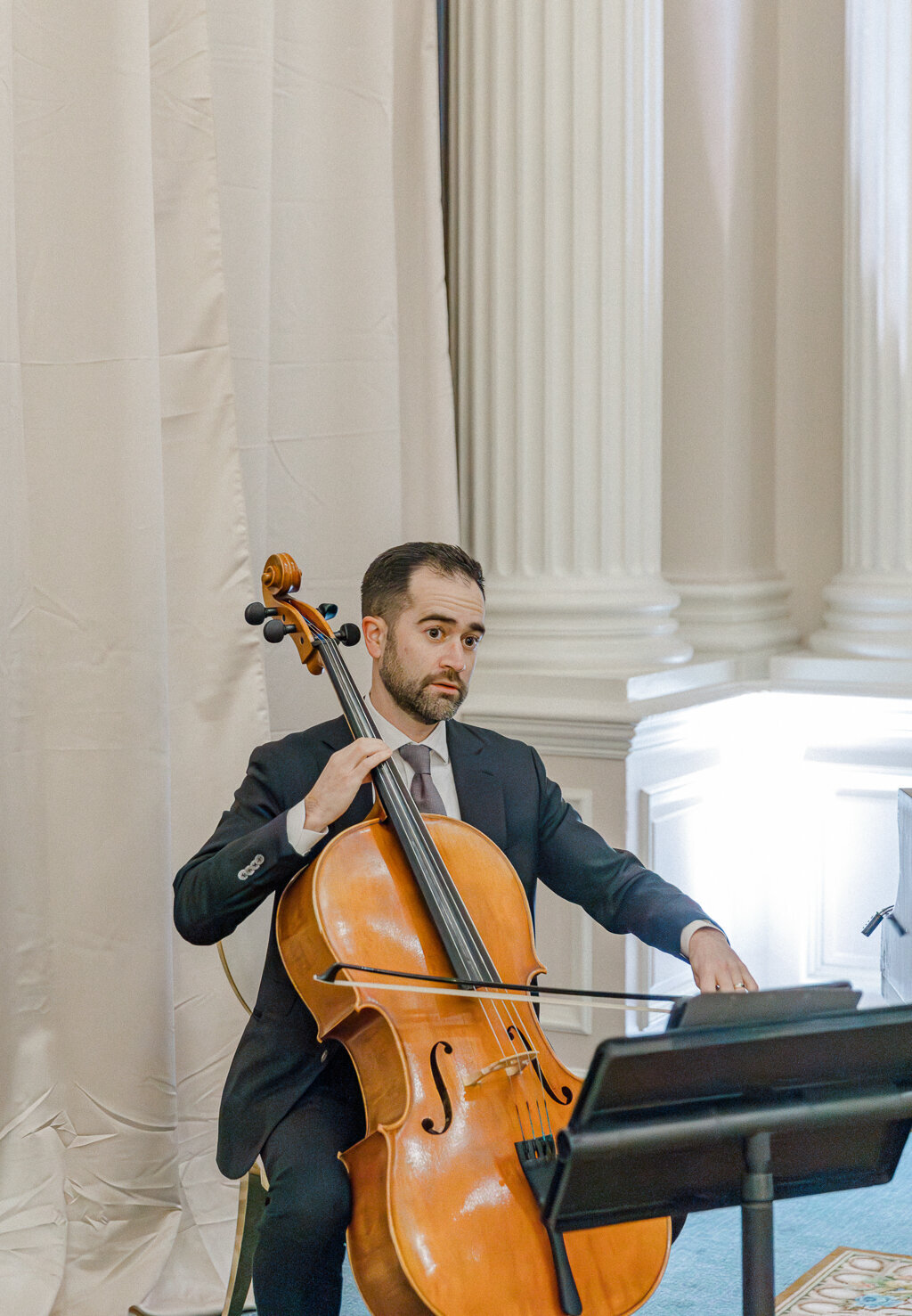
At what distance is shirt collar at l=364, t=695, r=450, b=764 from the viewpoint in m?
1.96

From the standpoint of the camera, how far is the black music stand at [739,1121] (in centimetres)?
120

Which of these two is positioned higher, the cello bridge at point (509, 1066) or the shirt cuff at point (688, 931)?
the shirt cuff at point (688, 931)

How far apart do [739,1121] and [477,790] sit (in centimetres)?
80

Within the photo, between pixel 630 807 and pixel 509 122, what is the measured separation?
1.38 meters

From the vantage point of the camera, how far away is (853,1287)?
223 cm

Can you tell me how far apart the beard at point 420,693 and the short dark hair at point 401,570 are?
0.14ft

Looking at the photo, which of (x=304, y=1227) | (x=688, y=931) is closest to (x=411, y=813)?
Result: (x=688, y=931)

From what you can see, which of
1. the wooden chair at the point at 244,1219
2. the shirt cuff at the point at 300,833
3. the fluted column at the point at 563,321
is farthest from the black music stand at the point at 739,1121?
the fluted column at the point at 563,321

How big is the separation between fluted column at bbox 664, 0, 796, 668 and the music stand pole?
211cm

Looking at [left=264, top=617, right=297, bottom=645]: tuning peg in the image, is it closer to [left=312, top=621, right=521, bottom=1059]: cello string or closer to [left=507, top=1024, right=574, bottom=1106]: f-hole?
[left=312, top=621, right=521, bottom=1059]: cello string

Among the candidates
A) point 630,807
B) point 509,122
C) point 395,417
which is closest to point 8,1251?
point 630,807

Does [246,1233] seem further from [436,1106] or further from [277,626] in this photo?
[277,626]

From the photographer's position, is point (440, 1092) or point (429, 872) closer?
point (440, 1092)

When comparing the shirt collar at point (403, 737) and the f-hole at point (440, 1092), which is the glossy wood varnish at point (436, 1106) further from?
the shirt collar at point (403, 737)
